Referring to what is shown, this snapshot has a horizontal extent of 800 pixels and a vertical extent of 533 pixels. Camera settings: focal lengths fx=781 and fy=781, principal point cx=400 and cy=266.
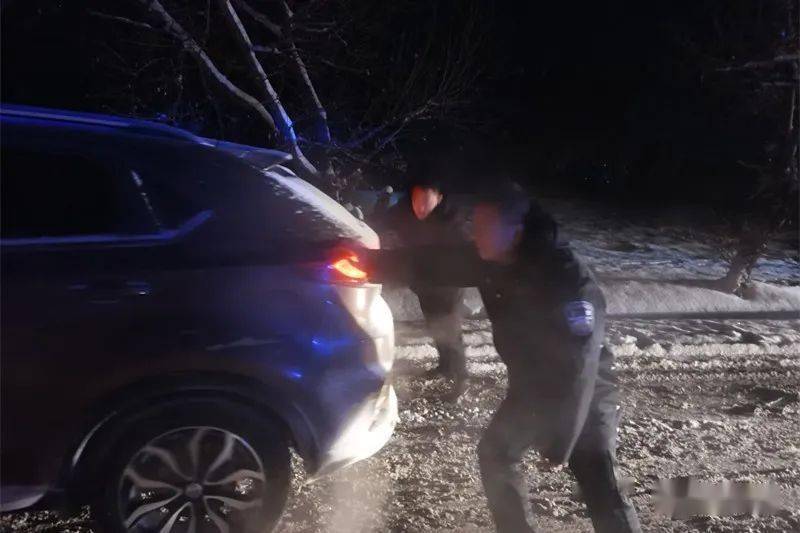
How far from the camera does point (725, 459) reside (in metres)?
4.49

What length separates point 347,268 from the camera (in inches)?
128

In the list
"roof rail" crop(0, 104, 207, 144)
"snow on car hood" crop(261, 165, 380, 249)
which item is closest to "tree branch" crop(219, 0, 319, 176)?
"snow on car hood" crop(261, 165, 380, 249)

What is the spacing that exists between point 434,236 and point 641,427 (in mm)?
1765

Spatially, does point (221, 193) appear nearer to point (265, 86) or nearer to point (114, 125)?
point (114, 125)

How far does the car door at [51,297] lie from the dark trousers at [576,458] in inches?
58.4

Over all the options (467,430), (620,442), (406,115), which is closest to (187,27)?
(406,115)

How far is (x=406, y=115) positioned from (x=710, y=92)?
22.3 ft

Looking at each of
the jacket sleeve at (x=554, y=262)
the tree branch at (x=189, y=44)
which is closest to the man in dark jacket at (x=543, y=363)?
the jacket sleeve at (x=554, y=262)

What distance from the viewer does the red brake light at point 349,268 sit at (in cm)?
321

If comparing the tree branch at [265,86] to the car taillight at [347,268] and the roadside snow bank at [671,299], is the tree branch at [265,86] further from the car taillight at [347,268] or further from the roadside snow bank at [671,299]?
the car taillight at [347,268]

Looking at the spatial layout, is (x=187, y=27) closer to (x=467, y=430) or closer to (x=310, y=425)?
(x=467, y=430)

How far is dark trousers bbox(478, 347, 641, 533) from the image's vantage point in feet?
9.68

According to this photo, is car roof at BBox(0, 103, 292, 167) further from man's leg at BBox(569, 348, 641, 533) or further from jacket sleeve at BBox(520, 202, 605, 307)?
man's leg at BBox(569, 348, 641, 533)

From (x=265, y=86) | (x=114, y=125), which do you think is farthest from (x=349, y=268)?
(x=265, y=86)
